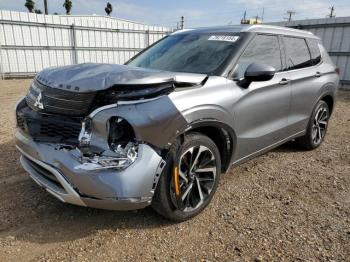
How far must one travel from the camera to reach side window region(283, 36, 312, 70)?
414cm

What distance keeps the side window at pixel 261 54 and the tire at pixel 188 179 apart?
898 millimetres

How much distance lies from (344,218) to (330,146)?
2542 mm

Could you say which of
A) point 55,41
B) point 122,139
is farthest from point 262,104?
point 55,41

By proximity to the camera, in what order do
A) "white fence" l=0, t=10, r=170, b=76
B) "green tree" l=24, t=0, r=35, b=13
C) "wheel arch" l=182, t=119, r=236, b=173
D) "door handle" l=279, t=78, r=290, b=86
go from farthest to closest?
"green tree" l=24, t=0, r=35, b=13 < "white fence" l=0, t=10, r=170, b=76 < "door handle" l=279, t=78, r=290, b=86 < "wheel arch" l=182, t=119, r=236, b=173

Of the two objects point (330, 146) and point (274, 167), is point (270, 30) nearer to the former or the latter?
point (274, 167)

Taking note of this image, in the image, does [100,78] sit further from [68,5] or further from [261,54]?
[68,5]

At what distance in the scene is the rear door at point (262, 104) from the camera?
333 centimetres

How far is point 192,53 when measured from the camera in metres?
3.53

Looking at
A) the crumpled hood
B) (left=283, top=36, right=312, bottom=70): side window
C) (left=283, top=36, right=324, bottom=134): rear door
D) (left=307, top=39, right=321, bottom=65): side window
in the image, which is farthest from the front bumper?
(left=307, top=39, right=321, bottom=65): side window

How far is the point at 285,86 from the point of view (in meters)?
3.93

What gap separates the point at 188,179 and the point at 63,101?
1.26 meters

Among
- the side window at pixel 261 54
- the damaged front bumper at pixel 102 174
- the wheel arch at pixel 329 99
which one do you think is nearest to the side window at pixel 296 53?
the side window at pixel 261 54

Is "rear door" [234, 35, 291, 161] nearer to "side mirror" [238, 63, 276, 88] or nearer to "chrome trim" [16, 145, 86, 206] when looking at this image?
"side mirror" [238, 63, 276, 88]

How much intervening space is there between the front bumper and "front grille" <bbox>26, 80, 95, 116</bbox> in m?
0.29
